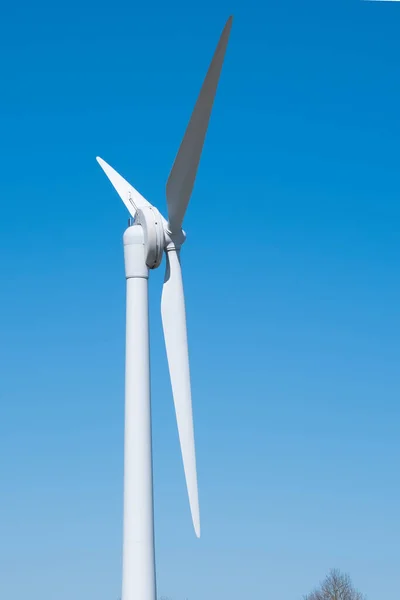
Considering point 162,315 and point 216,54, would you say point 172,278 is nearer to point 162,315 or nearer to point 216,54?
point 162,315

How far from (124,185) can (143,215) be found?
3.21 metres

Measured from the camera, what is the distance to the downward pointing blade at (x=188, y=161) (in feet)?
94.8

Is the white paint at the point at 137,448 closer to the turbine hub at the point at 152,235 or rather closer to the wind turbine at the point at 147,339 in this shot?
the wind turbine at the point at 147,339

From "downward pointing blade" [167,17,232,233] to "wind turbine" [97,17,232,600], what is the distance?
2cm

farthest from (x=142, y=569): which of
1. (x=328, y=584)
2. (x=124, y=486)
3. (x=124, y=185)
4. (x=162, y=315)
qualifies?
(x=328, y=584)

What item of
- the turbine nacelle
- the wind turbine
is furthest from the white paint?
the turbine nacelle

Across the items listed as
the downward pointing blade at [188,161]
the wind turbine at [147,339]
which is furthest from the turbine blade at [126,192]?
the downward pointing blade at [188,161]

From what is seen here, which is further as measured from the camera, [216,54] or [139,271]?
[139,271]

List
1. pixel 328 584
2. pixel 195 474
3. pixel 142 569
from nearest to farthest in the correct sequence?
pixel 142 569
pixel 195 474
pixel 328 584

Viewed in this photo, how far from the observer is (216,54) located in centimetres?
2733

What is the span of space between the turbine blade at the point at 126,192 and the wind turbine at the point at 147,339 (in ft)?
0.13

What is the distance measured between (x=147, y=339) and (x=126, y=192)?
5.62m

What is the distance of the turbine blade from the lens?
32.1 m

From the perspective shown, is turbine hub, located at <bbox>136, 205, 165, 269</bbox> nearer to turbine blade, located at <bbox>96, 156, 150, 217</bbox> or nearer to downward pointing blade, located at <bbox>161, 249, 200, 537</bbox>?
downward pointing blade, located at <bbox>161, 249, 200, 537</bbox>
